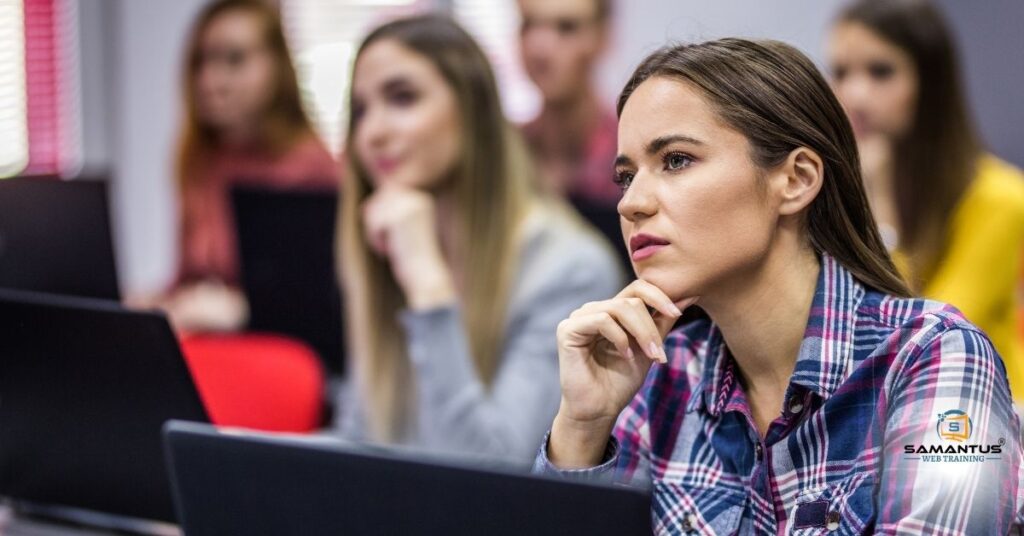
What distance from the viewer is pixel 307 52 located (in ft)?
14.7

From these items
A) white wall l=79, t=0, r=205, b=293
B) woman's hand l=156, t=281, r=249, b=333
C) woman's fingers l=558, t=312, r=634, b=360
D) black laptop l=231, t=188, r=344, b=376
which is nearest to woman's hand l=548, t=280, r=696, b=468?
woman's fingers l=558, t=312, r=634, b=360

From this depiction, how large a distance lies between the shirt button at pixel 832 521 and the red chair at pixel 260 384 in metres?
1.22

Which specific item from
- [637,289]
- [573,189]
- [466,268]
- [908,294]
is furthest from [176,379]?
[573,189]

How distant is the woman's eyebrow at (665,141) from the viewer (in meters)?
1.06

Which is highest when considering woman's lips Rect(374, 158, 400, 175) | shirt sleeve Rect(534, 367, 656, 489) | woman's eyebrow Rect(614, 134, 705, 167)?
woman's lips Rect(374, 158, 400, 175)

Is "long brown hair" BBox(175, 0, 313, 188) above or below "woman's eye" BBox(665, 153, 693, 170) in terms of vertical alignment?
above

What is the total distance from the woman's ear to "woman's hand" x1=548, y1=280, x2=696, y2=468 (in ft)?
0.44

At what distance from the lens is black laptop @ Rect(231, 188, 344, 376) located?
89.4 inches

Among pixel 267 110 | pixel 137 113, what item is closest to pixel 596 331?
pixel 267 110

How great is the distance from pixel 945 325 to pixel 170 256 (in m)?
4.11

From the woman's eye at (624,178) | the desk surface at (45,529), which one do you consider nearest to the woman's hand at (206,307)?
the desk surface at (45,529)

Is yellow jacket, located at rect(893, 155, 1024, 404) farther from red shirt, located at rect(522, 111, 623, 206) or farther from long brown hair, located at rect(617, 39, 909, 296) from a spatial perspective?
long brown hair, located at rect(617, 39, 909, 296)

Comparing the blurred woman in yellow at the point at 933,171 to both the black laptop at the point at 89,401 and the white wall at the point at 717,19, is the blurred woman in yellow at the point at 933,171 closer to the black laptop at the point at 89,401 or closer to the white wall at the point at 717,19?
the white wall at the point at 717,19

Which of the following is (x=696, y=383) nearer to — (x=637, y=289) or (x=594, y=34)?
(x=637, y=289)
